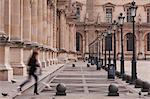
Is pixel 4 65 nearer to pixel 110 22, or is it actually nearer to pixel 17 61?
pixel 17 61

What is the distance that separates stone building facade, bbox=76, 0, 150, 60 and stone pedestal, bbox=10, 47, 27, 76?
292 feet

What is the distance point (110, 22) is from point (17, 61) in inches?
3886

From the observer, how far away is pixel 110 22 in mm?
129375

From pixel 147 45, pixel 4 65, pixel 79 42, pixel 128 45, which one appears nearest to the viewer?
pixel 4 65

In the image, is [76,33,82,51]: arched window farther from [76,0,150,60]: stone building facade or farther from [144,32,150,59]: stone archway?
[144,32,150,59]: stone archway

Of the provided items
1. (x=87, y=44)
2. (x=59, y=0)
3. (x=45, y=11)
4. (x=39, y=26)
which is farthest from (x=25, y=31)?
(x=87, y=44)

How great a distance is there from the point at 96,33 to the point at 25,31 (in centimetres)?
8765

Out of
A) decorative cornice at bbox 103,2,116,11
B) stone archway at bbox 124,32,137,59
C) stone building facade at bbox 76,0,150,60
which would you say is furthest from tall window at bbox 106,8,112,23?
stone archway at bbox 124,32,137,59

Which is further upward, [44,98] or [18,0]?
[18,0]

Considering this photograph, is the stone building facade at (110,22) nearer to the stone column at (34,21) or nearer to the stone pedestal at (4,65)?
the stone column at (34,21)

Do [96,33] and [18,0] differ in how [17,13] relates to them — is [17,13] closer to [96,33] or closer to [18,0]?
[18,0]

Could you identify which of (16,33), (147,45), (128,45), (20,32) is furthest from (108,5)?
(16,33)

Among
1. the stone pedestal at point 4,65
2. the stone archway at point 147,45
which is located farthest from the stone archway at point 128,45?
the stone pedestal at point 4,65

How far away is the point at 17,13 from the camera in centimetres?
3191
